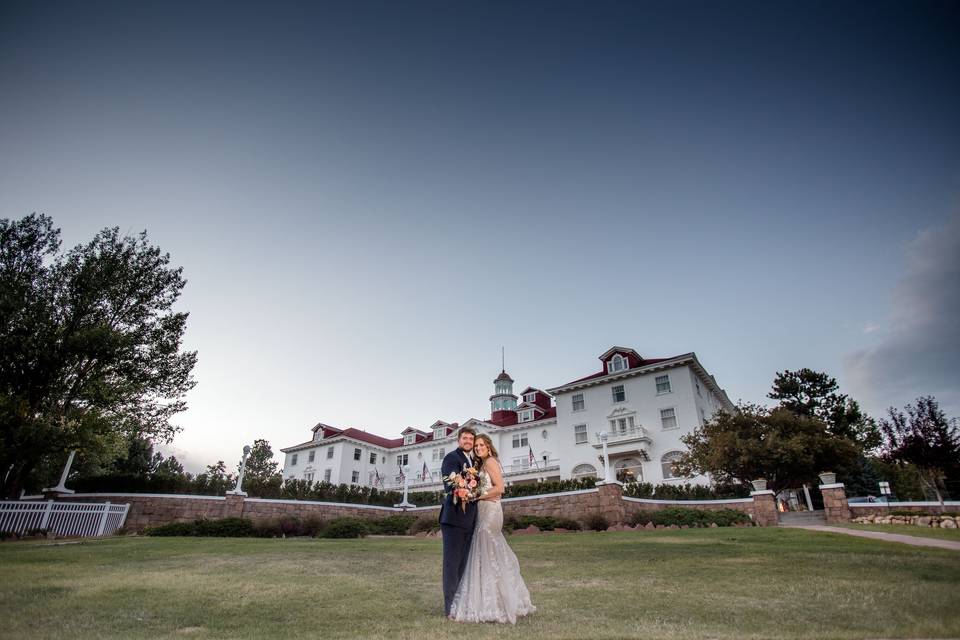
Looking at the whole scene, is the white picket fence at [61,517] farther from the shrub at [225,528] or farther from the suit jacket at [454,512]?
the suit jacket at [454,512]

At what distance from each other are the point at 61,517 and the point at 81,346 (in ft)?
22.1

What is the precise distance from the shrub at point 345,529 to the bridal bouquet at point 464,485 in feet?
55.1

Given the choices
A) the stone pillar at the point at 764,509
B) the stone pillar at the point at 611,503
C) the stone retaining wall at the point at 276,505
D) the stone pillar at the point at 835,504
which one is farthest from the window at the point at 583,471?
the stone pillar at the point at 835,504

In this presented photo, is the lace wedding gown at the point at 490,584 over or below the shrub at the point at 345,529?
over

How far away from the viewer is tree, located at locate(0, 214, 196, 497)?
1772cm

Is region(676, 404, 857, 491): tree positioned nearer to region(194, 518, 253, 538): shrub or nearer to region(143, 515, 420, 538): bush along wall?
region(143, 515, 420, 538): bush along wall

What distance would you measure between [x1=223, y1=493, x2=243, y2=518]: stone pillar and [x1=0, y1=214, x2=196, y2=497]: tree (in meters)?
5.56

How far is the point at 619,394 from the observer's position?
126 ft

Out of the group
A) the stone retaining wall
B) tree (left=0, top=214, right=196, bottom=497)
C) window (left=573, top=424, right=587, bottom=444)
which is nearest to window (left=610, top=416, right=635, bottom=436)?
window (left=573, top=424, right=587, bottom=444)

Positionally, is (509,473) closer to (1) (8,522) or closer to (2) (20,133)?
(1) (8,522)

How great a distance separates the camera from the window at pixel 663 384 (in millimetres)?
36094

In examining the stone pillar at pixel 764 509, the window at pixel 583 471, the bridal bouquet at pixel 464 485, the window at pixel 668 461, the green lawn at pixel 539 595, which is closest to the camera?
→ the green lawn at pixel 539 595

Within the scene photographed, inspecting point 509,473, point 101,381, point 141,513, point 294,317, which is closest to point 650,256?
point 294,317

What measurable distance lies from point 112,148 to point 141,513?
16.8 meters
